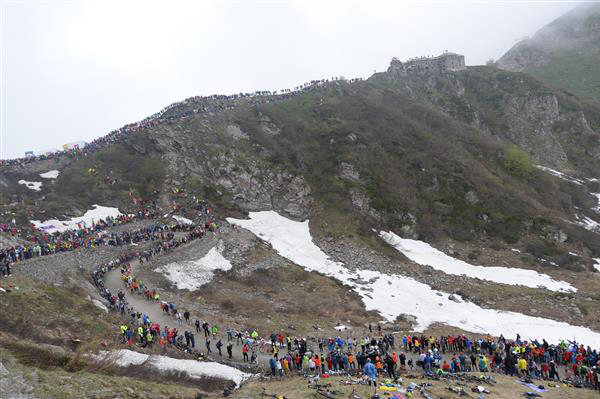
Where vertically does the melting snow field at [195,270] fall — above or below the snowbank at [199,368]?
above

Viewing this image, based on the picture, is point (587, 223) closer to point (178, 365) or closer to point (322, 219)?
point (322, 219)

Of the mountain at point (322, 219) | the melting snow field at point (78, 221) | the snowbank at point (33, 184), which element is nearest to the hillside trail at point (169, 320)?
the mountain at point (322, 219)

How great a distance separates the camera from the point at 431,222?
2717 inches

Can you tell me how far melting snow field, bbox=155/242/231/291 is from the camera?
44594 millimetres

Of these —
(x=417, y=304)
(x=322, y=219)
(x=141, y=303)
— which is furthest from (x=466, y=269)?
(x=141, y=303)

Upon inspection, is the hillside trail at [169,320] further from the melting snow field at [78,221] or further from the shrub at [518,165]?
the shrub at [518,165]

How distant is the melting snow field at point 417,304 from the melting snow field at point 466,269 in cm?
748

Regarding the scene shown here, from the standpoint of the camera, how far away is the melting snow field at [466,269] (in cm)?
5338

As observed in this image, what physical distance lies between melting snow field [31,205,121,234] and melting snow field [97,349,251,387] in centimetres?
3492

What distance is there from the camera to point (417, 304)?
46.7 metres

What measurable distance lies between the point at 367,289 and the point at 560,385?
24.0 metres

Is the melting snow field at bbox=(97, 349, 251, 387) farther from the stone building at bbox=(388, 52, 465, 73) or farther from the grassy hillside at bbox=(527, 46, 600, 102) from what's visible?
the grassy hillside at bbox=(527, 46, 600, 102)

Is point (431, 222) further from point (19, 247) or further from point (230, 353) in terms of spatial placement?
point (19, 247)

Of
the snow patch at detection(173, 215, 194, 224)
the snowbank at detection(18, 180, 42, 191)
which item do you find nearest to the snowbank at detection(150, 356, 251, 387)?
the snow patch at detection(173, 215, 194, 224)
